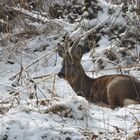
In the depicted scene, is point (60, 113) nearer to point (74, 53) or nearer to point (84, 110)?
point (84, 110)

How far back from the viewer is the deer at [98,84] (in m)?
6.43

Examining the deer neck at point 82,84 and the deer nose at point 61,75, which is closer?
the deer nose at point 61,75

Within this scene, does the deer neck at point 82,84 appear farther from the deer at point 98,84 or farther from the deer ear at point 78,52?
the deer ear at point 78,52

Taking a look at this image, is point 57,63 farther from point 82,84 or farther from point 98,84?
point 98,84

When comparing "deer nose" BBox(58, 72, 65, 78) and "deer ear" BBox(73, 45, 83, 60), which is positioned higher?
"deer ear" BBox(73, 45, 83, 60)

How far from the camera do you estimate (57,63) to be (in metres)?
8.66

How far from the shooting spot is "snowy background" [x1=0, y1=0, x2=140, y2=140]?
4.30 metres

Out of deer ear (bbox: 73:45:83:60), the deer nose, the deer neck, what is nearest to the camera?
the deer nose

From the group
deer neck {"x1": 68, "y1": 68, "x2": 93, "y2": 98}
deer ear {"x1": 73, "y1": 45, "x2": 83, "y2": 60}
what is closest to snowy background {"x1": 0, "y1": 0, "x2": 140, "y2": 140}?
deer neck {"x1": 68, "y1": 68, "x2": 93, "y2": 98}

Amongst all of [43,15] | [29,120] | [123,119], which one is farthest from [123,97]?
[43,15]

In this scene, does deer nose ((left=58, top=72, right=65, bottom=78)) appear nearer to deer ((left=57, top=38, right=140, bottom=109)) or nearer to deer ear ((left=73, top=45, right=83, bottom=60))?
deer ((left=57, top=38, right=140, bottom=109))

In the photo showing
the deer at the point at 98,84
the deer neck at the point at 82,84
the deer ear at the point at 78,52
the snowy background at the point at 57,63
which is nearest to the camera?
the snowy background at the point at 57,63

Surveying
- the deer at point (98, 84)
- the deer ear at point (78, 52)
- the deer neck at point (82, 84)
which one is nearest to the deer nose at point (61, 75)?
the deer at point (98, 84)

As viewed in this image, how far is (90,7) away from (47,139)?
5250mm
